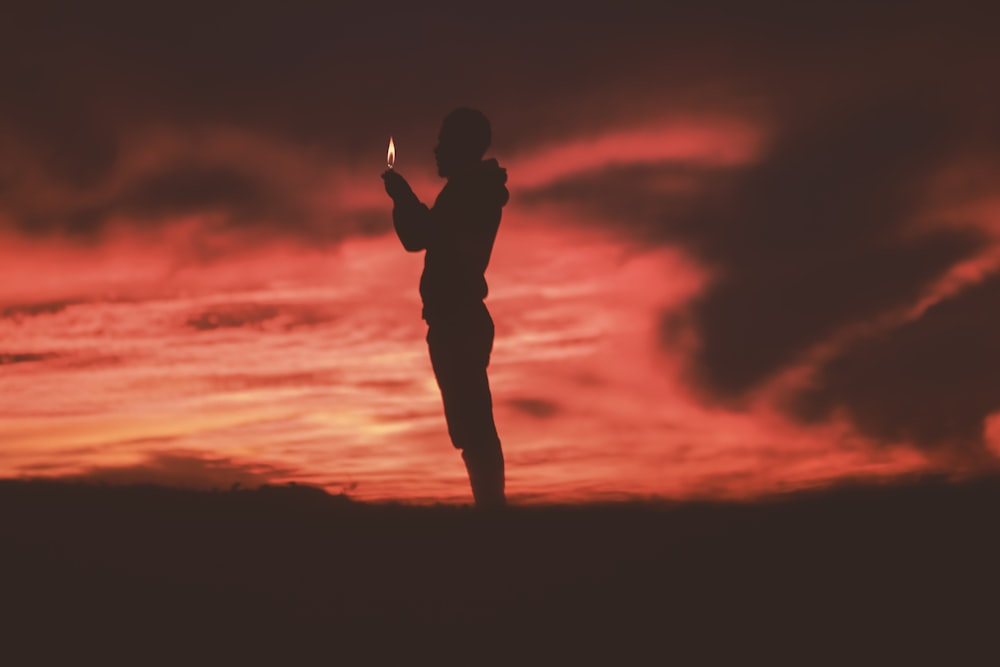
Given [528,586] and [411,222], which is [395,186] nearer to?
[411,222]

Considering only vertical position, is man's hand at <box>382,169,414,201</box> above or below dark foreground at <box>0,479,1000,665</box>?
above

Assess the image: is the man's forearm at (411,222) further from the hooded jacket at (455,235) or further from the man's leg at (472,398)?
the man's leg at (472,398)

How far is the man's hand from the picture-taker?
1041 cm

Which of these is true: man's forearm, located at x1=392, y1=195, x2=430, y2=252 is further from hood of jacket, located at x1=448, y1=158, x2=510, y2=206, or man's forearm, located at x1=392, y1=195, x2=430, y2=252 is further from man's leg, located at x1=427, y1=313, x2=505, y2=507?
man's leg, located at x1=427, y1=313, x2=505, y2=507

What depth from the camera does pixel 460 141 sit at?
10.6 metres

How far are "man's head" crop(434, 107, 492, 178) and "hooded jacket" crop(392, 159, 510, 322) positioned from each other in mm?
111

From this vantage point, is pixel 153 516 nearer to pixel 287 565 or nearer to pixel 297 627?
pixel 287 565

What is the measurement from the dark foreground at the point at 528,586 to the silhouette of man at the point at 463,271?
2.69 feet

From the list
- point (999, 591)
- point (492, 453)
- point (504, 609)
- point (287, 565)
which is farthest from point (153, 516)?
point (999, 591)

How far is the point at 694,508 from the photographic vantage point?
35.4ft

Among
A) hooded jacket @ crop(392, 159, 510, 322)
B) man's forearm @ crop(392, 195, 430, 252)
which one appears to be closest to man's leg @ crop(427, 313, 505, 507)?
hooded jacket @ crop(392, 159, 510, 322)

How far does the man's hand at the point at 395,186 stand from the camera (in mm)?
10406

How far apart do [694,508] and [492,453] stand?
2.10m

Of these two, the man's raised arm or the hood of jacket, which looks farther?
the hood of jacket
